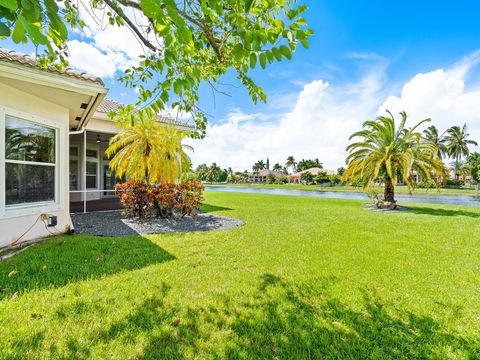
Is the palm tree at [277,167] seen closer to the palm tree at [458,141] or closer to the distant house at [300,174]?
the distant house at [300,174]

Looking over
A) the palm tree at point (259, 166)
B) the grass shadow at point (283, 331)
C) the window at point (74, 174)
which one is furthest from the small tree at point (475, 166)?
the palm tree at point (259, 166)

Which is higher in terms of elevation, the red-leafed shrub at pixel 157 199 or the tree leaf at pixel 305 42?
the tree leaf at pixel 305 42

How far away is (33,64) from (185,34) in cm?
467

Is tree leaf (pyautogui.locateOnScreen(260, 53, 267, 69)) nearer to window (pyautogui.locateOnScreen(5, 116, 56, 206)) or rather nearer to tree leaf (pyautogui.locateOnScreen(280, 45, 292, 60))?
tree leaf (pyautogui.locateOnScreen(280, 45, 292, 60))

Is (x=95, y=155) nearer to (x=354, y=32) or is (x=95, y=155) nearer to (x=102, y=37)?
(x=102, y=37)

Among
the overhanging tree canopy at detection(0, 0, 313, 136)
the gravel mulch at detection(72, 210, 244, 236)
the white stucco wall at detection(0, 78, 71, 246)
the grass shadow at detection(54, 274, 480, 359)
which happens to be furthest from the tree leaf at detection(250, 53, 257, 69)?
the gravel mulch at detection(72, 210, 244, 236)

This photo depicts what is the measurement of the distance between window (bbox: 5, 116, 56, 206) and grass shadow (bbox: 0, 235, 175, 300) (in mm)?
1246

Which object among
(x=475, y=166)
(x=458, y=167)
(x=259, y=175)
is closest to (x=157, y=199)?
(x=475, y=166)

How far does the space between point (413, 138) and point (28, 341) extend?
16912 mm

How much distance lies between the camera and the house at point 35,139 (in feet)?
15.6

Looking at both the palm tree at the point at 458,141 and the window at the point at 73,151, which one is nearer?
the window at the point at 73,151

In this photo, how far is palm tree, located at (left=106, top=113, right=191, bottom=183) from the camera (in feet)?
30.1

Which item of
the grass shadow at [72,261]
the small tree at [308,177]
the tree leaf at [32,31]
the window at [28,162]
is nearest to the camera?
the tree leaf at [32,31]

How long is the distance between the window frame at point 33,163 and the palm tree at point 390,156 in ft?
45.0
